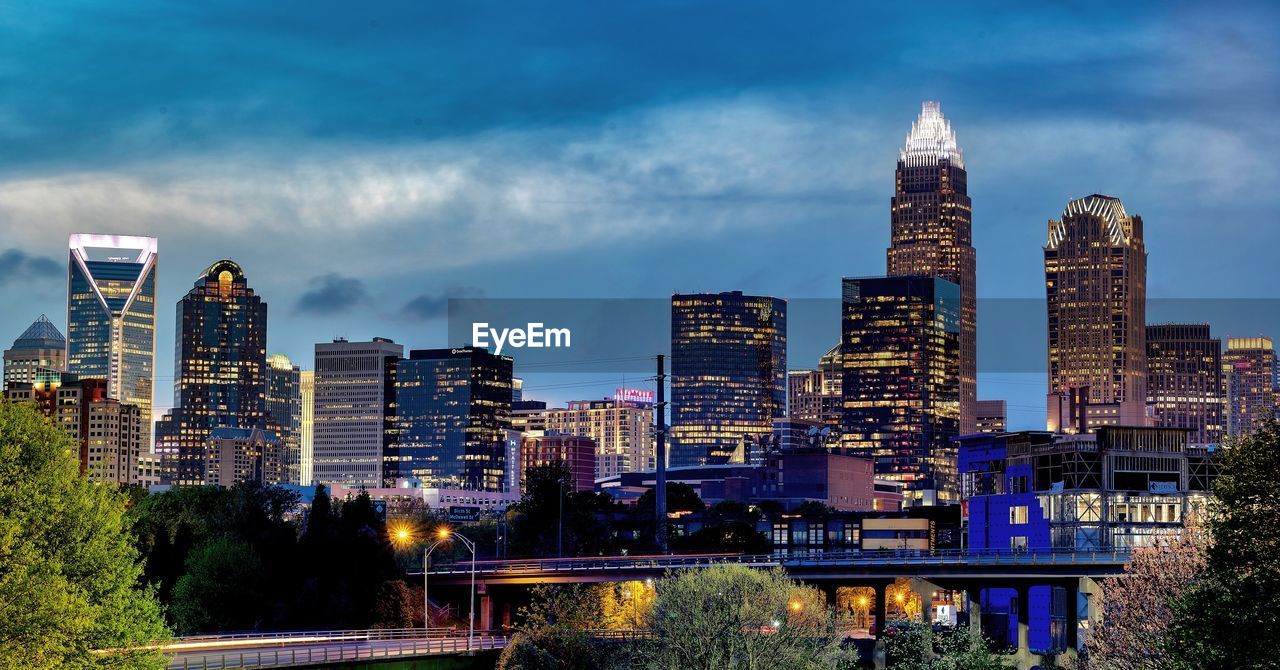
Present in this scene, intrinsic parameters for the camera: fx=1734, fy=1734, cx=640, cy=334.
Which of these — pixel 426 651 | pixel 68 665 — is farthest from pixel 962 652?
pixel 68 665

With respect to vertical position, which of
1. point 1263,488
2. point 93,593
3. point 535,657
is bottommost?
point 535,657

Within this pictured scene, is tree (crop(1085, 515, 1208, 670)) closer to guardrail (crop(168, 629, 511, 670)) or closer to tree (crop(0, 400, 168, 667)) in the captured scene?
guardrail (crop(168, 629, 511, 670))

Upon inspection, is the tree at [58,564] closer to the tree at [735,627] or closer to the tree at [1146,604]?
the tree at [735,627]

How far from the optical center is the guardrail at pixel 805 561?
15138 cm

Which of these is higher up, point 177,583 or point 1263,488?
point 1263,488

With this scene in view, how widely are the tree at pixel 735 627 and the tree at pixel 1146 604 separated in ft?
58.1

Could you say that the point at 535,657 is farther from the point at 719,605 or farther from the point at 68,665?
the point at 68,665

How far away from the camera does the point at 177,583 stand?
511 feet

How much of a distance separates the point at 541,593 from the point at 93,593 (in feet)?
244

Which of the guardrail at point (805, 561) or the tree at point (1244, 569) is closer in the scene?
the tree at point (1244, 569)

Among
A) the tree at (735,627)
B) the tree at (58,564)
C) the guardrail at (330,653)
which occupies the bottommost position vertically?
the guardrail at (330,653)

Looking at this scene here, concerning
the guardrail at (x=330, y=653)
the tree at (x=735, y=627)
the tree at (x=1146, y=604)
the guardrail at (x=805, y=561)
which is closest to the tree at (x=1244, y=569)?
the tree at (x=1146, y=604)

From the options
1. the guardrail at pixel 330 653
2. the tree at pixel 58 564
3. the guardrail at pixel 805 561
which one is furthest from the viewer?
A: the guardrail at pixel 805 561

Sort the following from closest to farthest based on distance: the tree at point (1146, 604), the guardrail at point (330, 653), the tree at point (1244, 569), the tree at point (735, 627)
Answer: the tree at point (1244, 569) → the tree at point (1146, 604) → the guardrail at point (330, 653) → the tree at point (735, 627)
